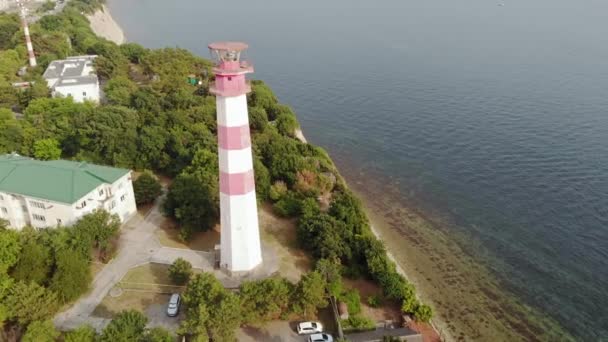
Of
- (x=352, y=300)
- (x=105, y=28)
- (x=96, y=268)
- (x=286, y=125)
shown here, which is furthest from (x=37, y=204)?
(x=105, y=28)

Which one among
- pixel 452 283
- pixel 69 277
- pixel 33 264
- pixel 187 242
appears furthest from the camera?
pixel 187 242

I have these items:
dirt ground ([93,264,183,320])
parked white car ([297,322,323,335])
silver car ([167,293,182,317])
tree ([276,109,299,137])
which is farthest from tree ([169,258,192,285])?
tree ([276,109,299,137])

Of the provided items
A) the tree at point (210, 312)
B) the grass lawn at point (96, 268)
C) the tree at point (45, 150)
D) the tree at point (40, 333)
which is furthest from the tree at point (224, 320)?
the tree at point (45, 150)

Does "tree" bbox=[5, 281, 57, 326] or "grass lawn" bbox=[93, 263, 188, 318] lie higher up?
"tree" bbox=[5, 281, 57, 326]

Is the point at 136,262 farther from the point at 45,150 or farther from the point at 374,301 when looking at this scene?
the point at 45,150

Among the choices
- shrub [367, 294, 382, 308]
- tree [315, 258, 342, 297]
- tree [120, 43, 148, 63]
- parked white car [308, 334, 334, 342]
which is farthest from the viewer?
tree [120, 43, 148, 63]

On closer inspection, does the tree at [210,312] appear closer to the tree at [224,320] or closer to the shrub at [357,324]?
the tree at [224,320]

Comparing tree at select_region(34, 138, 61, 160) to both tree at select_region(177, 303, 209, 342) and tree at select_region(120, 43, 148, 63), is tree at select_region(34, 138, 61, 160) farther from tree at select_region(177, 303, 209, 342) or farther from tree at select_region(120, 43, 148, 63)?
tree at select_region(120, 43, 148, 63)

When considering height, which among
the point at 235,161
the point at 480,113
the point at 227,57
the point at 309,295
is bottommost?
the point at 309,295
